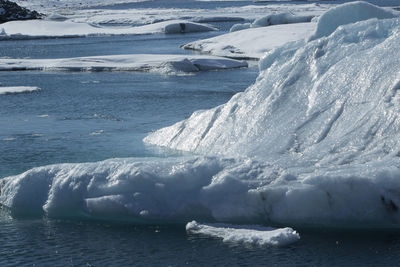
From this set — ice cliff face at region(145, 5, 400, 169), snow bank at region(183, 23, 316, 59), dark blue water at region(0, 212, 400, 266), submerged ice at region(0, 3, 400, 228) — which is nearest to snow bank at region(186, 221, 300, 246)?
dark blue water at region(0, 212, 400, 266)

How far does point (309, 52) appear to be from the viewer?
11.0m

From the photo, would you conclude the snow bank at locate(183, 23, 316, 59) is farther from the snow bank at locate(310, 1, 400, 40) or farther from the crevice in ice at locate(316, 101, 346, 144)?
the crevice in ice at locate(316, 101, 346, 144)

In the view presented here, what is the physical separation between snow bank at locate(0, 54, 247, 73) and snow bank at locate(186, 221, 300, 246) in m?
16.9

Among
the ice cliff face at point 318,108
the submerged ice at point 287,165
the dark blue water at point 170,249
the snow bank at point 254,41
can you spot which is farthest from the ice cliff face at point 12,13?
the dark blue water at point 170,249

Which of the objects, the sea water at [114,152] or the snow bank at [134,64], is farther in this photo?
the snow bank at [134,64]

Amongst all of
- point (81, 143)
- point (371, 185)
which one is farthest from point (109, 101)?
point (371, 185)

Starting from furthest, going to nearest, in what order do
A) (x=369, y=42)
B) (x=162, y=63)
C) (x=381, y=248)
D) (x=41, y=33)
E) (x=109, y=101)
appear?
1. (x=41, y=33)
2. (x=162, y=63)
3. (x=109, y=101)
4. (x=369, y=42)
5. (x=381, y=248)

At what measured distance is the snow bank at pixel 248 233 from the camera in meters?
7.13

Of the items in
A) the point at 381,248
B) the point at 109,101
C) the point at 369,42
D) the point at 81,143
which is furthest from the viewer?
the point at 109,101

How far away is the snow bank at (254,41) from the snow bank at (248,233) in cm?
1997

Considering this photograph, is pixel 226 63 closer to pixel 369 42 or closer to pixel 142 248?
pixel 369 42

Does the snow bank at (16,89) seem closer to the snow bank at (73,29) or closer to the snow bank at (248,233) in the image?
the snow bank at (248,233)

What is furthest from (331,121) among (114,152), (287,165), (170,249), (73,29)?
(73,29)

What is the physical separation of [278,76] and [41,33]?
3417 centimetres
